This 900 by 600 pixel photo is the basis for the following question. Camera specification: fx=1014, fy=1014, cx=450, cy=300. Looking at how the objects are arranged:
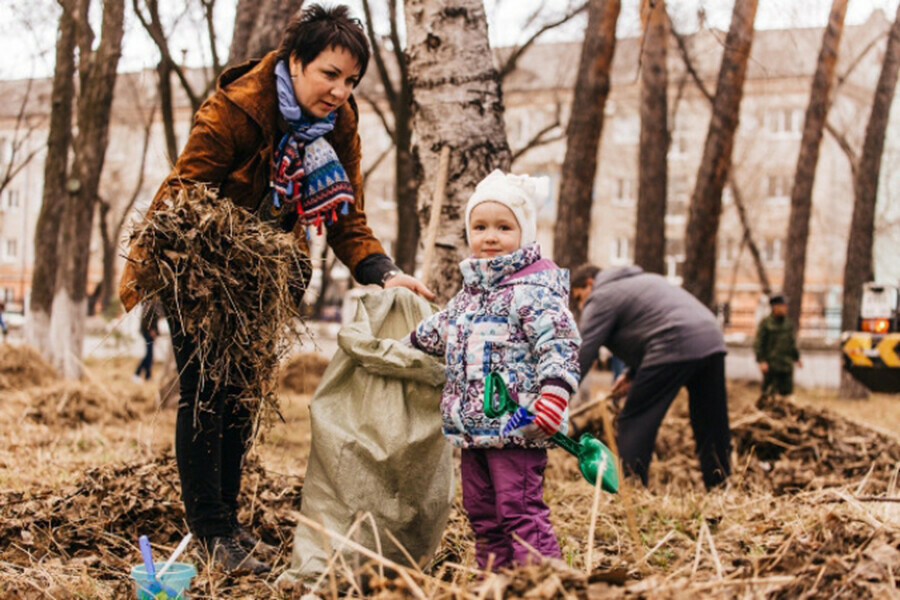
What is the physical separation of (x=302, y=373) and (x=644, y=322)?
7.28 metres

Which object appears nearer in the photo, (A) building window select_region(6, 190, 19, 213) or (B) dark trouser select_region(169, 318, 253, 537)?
(B) dark trouser select_region(169, 318, 253, 537)

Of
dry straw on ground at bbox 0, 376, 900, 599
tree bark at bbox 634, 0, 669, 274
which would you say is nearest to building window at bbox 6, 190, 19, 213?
tree bark at bbox 634, 0, 669, 274

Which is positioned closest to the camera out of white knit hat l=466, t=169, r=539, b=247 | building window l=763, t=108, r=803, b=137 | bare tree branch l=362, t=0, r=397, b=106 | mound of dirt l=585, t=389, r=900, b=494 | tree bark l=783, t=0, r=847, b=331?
white knit hat l=466, t=169, r=539, b=247

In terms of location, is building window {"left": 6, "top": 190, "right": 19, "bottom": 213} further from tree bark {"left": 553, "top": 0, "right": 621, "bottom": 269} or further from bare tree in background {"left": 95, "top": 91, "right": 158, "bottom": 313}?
tree bark {"left": 553, "top": 0, "right": 621, "bottom": 269}

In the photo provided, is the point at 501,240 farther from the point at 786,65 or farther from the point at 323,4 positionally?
the point at 786,65

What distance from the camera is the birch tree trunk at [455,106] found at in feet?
16.5

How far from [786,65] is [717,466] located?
3358 cm

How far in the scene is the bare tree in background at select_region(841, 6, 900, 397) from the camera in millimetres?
15188

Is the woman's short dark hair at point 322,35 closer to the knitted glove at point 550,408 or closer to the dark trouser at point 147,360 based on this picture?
the knitted glove at point 550,408

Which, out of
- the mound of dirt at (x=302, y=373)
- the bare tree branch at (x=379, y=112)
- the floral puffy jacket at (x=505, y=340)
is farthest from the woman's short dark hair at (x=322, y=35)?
the bare tree branch at (x=379, y=112)

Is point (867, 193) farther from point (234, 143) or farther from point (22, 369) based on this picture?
point (234, 143)

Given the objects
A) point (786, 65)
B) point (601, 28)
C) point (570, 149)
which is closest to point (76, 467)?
point (570, 149)

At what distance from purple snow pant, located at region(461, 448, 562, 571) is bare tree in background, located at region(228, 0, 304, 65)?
18.8 feet

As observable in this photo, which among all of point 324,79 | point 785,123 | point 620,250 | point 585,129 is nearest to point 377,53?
point 585,129
